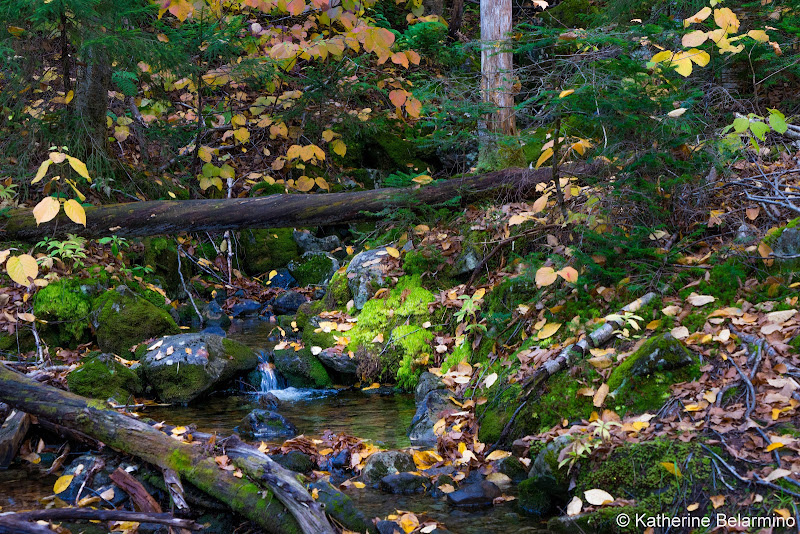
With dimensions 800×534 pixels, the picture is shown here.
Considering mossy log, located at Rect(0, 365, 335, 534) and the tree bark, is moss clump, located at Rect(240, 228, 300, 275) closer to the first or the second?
the tree bark

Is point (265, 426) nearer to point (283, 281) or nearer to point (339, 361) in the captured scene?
point (339, 361)

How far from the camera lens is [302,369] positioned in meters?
6.49

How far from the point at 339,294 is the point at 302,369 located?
1065 mm

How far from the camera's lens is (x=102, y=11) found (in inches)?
268

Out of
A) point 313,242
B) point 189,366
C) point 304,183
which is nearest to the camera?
point 189,366

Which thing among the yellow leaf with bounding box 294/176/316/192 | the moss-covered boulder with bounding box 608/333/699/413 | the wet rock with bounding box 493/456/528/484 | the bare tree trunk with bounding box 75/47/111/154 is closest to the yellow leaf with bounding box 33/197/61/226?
the wet rock with bounding box 493/456/528/484

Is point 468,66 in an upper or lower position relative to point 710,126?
upper

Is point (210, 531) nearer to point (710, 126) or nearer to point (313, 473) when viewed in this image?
point (313, 473)

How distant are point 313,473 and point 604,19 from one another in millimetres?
6297

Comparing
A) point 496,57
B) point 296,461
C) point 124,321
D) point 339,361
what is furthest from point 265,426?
point 496,57

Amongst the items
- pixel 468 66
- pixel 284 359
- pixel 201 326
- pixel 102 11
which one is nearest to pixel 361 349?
pixel 284 359

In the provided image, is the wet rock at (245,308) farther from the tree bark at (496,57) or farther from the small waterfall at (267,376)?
the tree bark at (496,57)

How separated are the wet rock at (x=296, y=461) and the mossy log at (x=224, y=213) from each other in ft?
10.4

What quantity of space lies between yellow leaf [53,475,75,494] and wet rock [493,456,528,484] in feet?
9.36
